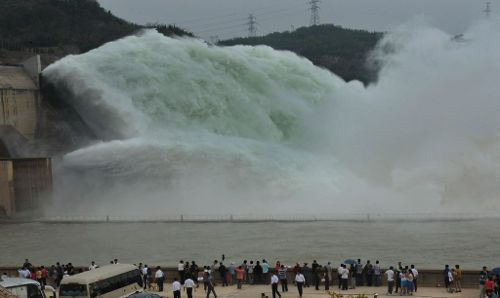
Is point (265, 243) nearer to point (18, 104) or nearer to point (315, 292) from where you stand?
point (315, 292)

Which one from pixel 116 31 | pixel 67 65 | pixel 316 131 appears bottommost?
pixel 316 131

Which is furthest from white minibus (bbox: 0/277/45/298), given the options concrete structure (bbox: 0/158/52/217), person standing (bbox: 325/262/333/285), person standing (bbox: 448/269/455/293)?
concrete structure (bbox: 0/158/52/217)

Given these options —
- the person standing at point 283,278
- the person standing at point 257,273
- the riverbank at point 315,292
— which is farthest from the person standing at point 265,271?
the person standing at point 283,278

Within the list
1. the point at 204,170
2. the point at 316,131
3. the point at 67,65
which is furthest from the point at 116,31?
the point at 204,170

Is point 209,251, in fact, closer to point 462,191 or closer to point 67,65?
point 462,191

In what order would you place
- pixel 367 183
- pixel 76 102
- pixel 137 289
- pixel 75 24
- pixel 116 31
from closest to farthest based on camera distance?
pixel 137 289 < pixel 367 183 < pixel 76 102 < pixel 116 31 < pixel 75 24

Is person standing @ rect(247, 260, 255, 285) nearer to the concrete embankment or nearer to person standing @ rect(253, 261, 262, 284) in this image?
person standing @ rect(253, 261, 262, 284)

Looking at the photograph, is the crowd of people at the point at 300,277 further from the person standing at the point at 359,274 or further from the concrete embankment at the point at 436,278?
the concrete embankment at the point at 436,278
